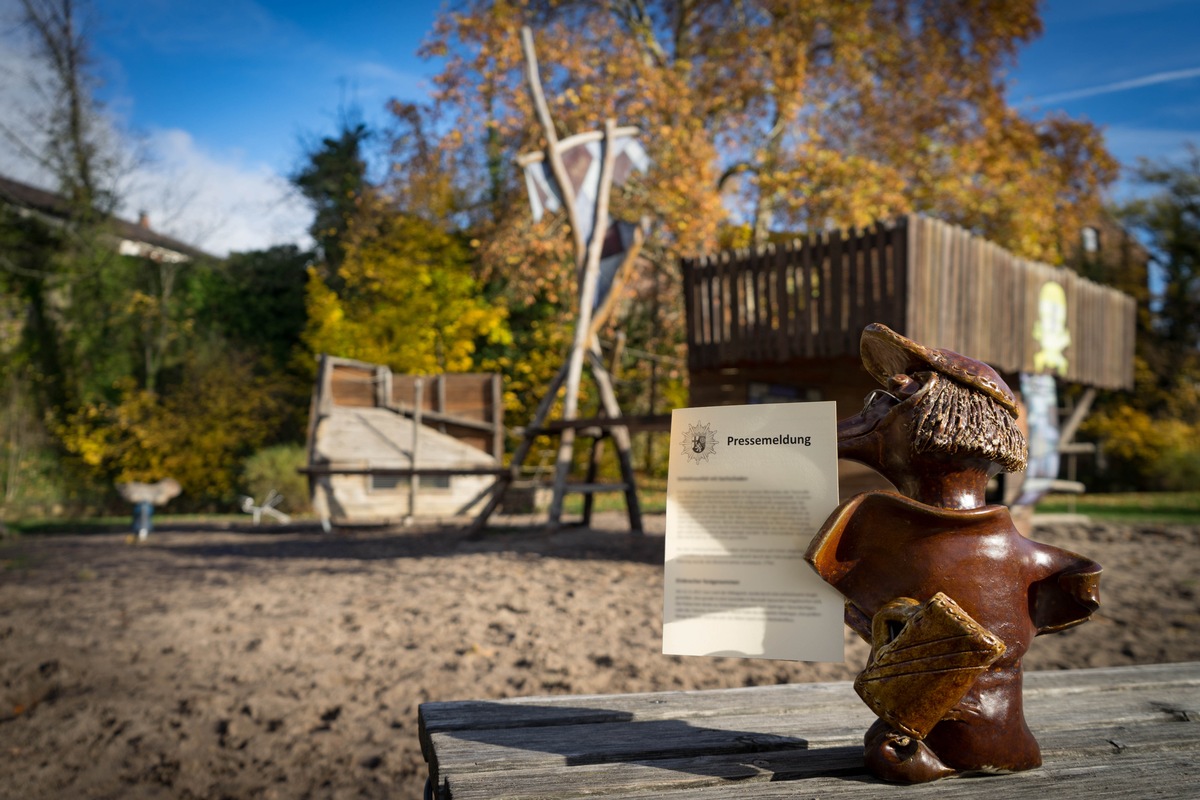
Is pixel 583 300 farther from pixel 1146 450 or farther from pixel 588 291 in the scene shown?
pixel 1146 450

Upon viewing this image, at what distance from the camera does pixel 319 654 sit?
12.6 feet

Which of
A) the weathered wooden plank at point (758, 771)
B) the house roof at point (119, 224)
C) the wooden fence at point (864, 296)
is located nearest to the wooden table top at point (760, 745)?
the weathered wooden plank at point (758, 771)

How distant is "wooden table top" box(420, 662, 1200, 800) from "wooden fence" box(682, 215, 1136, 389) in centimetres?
414

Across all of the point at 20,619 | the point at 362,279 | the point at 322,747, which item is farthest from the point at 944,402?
the point at 362,279

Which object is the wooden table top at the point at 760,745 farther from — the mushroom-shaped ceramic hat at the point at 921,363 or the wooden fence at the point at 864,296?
the wooden fence at the point at 864,296

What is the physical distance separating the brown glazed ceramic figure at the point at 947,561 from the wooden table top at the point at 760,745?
54 millimetres

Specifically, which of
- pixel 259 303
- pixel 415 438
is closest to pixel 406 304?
pixel 259 303

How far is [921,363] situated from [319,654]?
136 inches

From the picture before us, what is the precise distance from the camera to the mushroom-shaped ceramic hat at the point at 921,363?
3.58 feet

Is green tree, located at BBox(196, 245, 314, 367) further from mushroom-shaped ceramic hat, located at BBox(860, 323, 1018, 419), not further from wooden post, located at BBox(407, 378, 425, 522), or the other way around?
mushroom-shaped ceramic hat, located at BBox(860, 323, 1018, 419)

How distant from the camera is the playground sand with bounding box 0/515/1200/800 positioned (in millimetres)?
2727

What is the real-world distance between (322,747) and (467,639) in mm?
1257

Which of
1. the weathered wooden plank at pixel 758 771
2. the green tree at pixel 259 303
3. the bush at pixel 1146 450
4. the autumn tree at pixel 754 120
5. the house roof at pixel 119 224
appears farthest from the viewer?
the green tree at pixel 259 303

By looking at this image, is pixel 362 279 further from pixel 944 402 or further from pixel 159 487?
pixel 944 402
